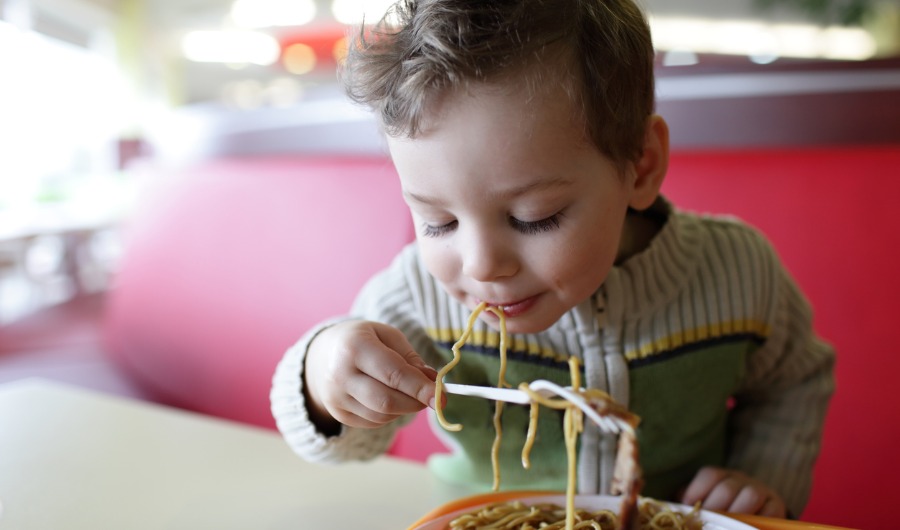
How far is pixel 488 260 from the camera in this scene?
0.59 meters

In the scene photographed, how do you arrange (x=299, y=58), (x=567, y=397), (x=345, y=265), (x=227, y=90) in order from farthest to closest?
(x=227, y=90) < (x=299, y=58) < (x=345, y=265) < (x=567, y=397)

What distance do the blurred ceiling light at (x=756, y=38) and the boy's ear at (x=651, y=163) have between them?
3143 mm

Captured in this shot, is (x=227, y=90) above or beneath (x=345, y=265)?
above

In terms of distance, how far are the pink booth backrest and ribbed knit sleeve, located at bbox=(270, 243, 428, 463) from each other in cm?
71

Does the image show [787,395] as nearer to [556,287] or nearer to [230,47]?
[556,287]

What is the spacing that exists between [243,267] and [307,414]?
44.5 inches

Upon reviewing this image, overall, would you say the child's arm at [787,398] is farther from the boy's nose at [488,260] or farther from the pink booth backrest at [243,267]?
the pink booth backrest at [243,267]

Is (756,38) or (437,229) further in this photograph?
(756,38)

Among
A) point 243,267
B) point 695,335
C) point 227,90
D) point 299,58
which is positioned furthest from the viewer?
point 227,90

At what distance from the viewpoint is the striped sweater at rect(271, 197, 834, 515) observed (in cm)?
83

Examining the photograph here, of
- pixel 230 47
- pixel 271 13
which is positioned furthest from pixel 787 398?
pixel 230 47

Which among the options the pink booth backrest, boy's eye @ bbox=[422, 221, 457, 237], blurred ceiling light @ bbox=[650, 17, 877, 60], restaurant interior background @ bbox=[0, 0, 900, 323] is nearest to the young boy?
boy's eye @ bbox=[422, 221, 457, 237]

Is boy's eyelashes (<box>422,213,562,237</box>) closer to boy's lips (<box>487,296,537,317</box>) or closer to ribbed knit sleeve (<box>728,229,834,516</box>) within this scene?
boy's lips (<box>487,296,537,317</box>)

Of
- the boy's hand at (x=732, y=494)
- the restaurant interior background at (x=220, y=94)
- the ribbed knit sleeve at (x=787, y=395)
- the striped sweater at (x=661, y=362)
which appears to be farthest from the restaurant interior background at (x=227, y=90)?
the boy's hand at (x=732, y=494)
